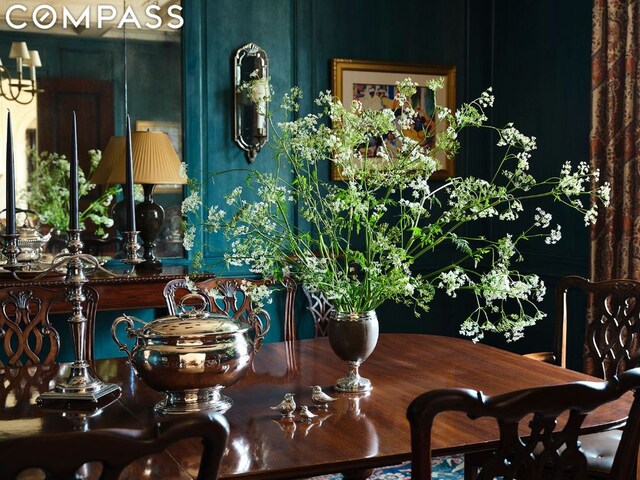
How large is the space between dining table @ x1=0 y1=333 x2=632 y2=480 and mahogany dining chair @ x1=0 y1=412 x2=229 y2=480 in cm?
45

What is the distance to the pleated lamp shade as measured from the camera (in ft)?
13.9

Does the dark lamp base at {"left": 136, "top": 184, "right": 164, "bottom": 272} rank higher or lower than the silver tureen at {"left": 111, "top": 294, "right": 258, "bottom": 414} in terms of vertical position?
higher

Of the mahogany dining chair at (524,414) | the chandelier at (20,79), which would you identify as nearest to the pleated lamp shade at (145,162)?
the chandelier at (20,79)

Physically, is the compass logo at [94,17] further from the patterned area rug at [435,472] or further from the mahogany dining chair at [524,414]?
the mahogany dining chair at [524,414]

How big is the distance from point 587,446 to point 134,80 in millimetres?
3050

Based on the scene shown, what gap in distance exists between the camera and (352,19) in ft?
16.6

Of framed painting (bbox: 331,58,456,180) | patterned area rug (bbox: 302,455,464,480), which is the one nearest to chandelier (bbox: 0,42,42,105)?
framed painting (bbox: 331,58,456,180)

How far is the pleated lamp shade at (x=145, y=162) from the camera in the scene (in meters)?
4.24

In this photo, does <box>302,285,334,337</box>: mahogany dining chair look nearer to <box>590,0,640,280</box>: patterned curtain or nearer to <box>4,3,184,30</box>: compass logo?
<box>590,0,640,280</box>: patterned curtain

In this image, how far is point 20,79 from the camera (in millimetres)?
4336

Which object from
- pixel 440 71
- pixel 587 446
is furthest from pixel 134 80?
pixel 587 446

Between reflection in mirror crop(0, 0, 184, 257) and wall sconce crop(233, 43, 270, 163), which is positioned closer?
reflection in mirror crop(0, 0, 184, 257)

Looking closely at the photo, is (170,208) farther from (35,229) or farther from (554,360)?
(554,360)

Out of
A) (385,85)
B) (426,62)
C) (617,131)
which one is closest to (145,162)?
(385,85)
